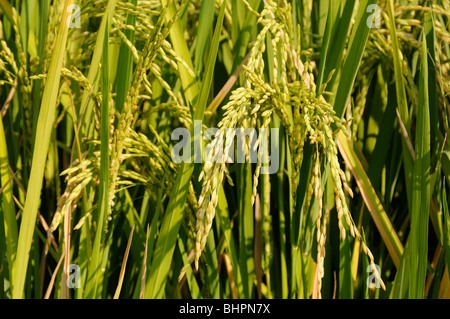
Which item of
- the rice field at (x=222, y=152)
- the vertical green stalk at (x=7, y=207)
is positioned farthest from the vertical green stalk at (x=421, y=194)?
the vertical green stalk at (x=7, y=207)

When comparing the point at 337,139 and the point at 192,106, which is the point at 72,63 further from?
the point at 337,139

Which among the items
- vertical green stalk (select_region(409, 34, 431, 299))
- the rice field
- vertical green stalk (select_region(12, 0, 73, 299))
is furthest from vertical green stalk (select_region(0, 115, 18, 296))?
vertical green stalk (select_region(409, 34, 431, 299))

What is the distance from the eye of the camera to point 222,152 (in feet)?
2.70

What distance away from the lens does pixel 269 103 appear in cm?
95

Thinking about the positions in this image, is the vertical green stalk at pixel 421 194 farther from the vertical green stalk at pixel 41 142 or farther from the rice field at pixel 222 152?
the vertical green stalk at pixel 41 142

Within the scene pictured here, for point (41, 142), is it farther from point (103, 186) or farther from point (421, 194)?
point (421, 194)

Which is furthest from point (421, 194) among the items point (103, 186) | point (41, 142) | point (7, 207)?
point (7, 207)

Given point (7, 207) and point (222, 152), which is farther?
point (7, 207)

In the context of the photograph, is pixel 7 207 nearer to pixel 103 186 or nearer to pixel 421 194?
pixel 103 186

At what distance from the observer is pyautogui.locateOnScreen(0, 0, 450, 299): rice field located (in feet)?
3.00

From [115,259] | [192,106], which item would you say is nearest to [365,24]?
[192,106]

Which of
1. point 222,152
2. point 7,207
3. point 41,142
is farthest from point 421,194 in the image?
point 7,207

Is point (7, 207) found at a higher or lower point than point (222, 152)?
lower

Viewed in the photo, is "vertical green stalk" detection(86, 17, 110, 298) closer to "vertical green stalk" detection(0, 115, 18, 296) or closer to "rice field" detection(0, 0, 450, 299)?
"rice field" detection(0, 0, 450, 299)
